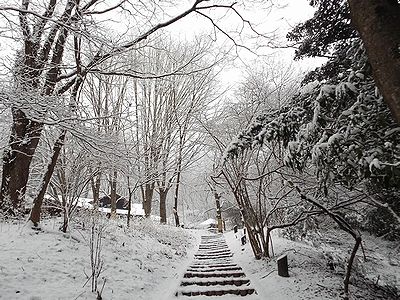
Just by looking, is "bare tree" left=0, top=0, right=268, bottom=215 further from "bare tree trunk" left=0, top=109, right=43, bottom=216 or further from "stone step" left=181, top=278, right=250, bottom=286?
"stone step" left=181, top=278, right=250, bottom=286

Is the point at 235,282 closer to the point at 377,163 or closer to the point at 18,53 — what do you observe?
the point at 377,163

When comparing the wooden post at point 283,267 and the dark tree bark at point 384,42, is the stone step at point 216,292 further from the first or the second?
the dark tree bark at point 384,42

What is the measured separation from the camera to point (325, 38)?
199 inches

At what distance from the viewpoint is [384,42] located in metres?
2.26

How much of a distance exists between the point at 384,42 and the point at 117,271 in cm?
537

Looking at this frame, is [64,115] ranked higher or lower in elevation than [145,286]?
higher

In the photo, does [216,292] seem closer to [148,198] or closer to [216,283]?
[216,283]

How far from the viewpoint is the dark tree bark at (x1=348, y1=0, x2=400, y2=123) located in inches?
85.7

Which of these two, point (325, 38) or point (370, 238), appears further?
point (370, 238)

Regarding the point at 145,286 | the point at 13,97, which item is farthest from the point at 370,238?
the point at 13,97

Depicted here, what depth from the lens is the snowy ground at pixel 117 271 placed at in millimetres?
3935

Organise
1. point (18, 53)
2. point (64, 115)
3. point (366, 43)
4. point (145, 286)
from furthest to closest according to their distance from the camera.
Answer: point (145, 286) < point (18, 53) < point (64, 115) < point (366, 43)

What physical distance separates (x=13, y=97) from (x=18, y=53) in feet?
5.18

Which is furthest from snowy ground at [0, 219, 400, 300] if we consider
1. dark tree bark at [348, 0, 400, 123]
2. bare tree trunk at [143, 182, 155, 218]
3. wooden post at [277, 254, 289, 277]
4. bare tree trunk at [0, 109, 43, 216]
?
bare tree trunk at [143, 182, 155, 218]
